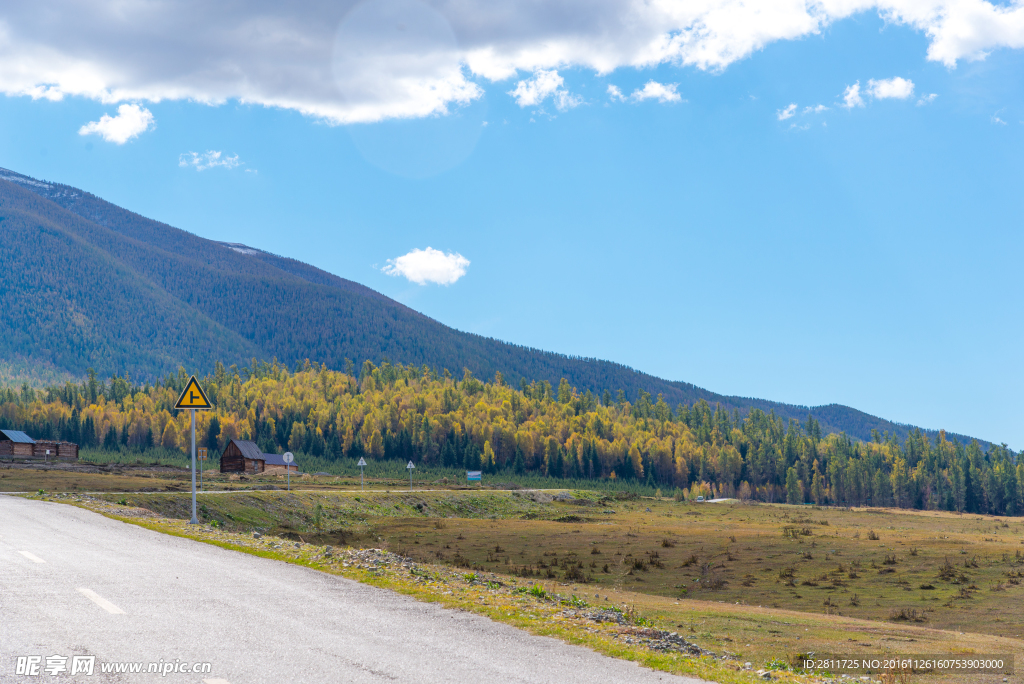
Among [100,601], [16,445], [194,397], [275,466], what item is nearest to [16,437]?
[16,445]

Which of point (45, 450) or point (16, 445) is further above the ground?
point (16, 445)

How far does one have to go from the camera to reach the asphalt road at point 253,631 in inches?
376

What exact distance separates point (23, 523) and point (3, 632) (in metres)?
17.9

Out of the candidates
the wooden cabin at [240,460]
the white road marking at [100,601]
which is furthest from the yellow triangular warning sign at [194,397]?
the wooden cabin at [240,460]

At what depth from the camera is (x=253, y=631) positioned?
11.4m

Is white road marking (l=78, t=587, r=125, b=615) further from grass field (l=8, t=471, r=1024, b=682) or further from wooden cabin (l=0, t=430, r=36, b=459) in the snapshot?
wooden cabin (l=0, t=430, r=36, b=459)

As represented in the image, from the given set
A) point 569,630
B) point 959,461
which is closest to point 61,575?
point 569,630

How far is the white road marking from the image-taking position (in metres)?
12.4

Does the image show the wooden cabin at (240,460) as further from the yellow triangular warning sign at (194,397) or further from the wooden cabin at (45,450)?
the yellow triangular warning sign at (194,397)

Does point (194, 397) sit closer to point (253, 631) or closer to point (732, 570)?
point (253, 631)

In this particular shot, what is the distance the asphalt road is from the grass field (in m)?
5.97

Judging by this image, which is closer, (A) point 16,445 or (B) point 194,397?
(B) point 194,397

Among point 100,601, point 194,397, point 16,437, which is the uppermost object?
point 194,397

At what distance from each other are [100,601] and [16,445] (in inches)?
Answer: 5815
